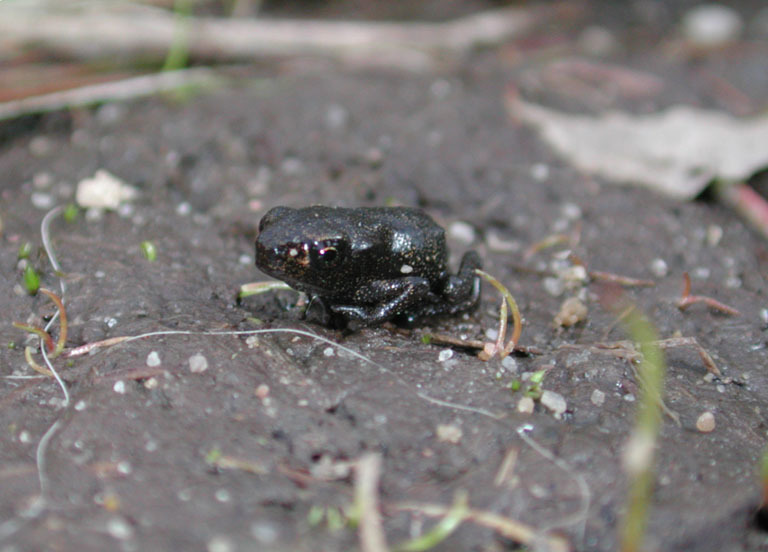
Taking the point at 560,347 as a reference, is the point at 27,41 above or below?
above

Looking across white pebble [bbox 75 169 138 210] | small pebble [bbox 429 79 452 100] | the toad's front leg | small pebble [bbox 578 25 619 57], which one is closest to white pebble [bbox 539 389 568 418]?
the toad's front leg

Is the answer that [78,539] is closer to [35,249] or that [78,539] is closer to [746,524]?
[35,249]

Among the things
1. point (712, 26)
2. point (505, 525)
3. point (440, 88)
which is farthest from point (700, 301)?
point (712, 26)

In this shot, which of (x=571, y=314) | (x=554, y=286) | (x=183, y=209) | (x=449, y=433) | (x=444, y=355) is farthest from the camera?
(x=183, y=209)

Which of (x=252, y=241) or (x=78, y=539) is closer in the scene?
(x=78, y=539)

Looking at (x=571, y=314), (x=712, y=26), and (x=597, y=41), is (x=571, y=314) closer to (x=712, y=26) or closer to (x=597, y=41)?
(x=597, y=41)

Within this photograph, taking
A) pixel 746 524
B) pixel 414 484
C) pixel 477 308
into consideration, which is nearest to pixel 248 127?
pixel 477 308

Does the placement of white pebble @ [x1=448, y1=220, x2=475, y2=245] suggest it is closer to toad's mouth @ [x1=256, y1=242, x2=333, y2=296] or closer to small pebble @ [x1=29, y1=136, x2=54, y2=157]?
toad's mouth @ [x1=256, y1=242, x2=333, y2=296]

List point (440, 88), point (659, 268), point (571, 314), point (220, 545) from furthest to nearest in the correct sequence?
point (440, 88) → point (659, 268) → point (571, 314) → point (220, 545)
